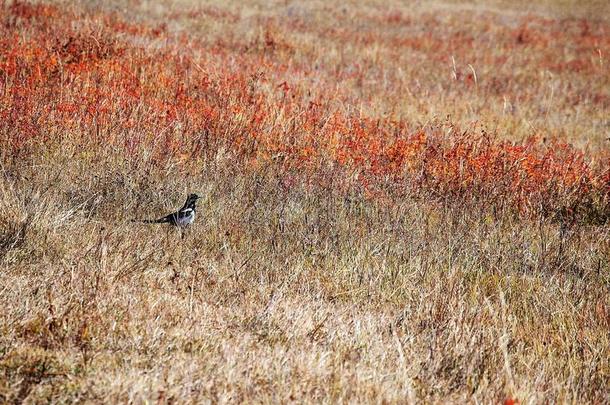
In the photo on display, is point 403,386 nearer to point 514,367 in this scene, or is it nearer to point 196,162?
point 514,367

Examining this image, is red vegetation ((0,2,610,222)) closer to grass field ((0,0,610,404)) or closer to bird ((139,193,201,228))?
grass field ((0,0,610,404))

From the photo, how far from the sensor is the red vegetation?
5883 mm

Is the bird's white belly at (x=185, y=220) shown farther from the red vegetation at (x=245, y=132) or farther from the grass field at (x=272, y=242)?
the red vegetation at (x=245, y=132)

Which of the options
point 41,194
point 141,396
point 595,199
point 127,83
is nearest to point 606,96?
point 595,199

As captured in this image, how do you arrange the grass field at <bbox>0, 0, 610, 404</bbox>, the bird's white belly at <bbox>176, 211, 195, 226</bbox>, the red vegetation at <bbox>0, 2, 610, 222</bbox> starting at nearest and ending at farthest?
the grass field at <bbox>0, 0, 610, 404</bbox> → the bird's white belly at <bbox>176, 211, 195, 226</bbox> → the red vegetation at <bbox>0, 2, 610, 222</bbox>

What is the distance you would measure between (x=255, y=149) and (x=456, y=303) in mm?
3133

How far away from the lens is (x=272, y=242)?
4477 millimetres

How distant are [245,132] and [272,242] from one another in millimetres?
2381

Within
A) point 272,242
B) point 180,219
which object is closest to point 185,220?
point 180,219

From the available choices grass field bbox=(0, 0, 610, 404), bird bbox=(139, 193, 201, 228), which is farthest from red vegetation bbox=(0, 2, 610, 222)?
bird bbox=(139, 193, 201, 228)

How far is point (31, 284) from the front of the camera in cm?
337

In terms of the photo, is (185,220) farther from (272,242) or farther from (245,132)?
(245,132)

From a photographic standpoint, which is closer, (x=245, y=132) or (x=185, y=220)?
(x=185, y=220)

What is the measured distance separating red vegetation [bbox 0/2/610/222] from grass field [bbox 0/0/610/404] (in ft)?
0.12
